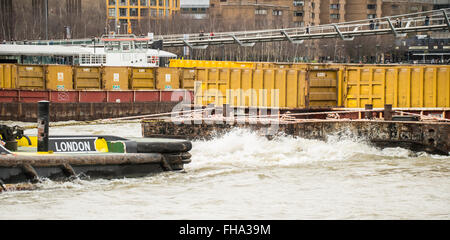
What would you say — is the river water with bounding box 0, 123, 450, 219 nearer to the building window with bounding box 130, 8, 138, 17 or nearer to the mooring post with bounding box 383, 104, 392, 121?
the mooring post with bounding box 383, 104, 392, 121

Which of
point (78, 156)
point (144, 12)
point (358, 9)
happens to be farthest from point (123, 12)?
point (78, 156)

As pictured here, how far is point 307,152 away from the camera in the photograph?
25.8 m

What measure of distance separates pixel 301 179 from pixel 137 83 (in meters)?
24.7

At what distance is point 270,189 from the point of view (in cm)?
1984

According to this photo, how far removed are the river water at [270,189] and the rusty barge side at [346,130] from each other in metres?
0.28

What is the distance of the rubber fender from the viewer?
19719mm

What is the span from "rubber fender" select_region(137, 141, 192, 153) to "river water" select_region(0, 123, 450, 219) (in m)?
0.66

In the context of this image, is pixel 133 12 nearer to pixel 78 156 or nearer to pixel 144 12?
pixel 144 12

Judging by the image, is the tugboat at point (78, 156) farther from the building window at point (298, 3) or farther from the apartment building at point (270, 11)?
the building window at point (298, 3)

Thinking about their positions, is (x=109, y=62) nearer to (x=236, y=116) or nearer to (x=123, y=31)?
(x=236, y=116)

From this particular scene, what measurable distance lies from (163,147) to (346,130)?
8.27m

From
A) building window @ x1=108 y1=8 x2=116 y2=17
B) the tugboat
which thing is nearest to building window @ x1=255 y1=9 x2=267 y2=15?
building window @ x1=108 y1=8 x2=116 y2=17

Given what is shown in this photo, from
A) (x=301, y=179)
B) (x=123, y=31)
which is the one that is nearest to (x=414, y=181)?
(x=301, y=179)
